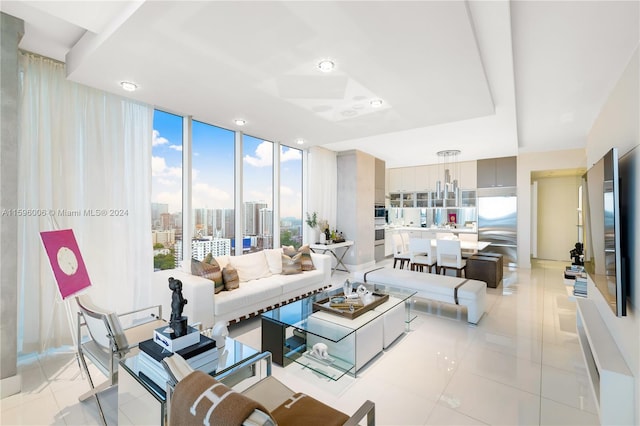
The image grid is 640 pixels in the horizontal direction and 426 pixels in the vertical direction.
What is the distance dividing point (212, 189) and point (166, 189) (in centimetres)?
68

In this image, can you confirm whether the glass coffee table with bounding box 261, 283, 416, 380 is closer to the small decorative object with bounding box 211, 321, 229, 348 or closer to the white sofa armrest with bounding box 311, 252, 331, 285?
the small decorative object with bounding box 211, 321, 229, 348

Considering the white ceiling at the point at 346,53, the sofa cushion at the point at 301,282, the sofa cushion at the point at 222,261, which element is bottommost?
the sofa cushion at the point at 301,282

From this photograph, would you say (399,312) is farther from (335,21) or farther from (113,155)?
(113,155)

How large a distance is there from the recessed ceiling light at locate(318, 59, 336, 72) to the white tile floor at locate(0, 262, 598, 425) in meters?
2.66

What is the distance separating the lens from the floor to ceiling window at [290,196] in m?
5.64

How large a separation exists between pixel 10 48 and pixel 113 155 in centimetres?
118

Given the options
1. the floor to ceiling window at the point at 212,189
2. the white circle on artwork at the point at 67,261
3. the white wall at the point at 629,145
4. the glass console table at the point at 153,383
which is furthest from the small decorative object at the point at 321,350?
the floor to ceiling window at the point at 212,189

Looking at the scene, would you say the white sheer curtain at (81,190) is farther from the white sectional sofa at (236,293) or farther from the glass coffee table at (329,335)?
the glass coffee table at (329,335)

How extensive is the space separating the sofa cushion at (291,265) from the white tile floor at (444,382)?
986 mm

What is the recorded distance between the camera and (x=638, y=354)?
1.66 metres

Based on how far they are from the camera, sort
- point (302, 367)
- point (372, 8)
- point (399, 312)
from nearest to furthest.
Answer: point (372, 8) → point (302, 367) → point (399, 312)

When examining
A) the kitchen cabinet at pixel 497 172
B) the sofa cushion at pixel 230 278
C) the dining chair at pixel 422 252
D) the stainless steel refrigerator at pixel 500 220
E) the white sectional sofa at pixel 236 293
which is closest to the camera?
the white sectional sofa at pixel 236 293

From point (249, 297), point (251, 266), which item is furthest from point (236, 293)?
point (251, 266)

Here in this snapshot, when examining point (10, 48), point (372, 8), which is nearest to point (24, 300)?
point (10, 48)
